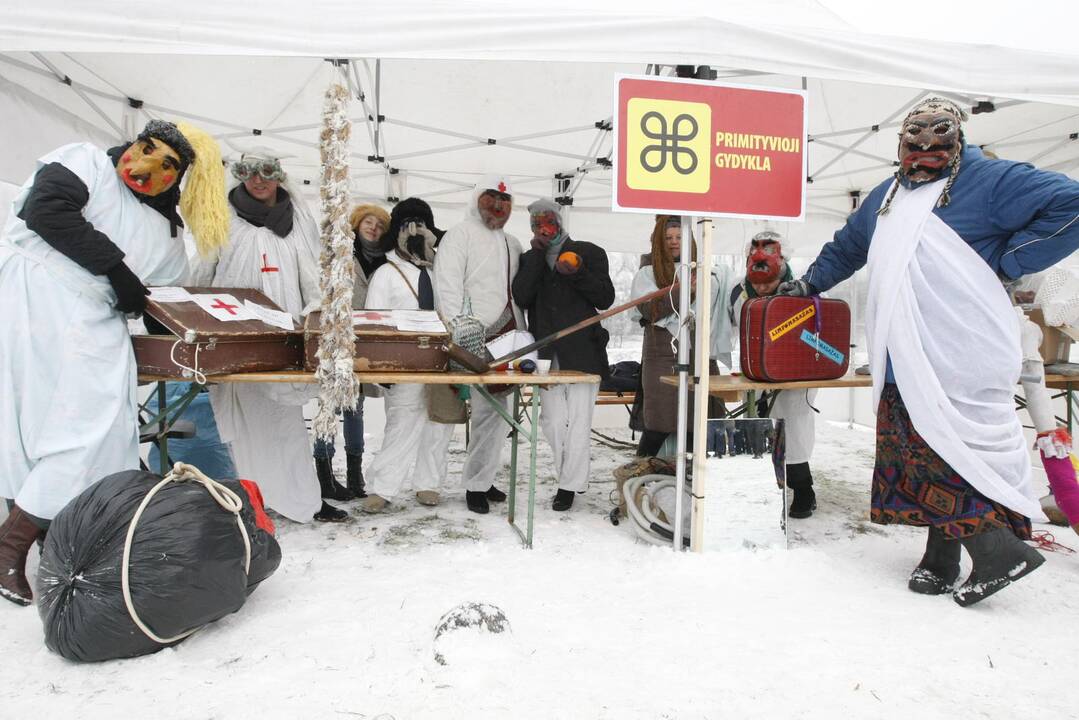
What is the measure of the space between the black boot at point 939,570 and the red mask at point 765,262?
1341 millimetres

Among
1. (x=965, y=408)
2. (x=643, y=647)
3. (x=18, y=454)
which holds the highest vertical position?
(x=965, y=408)

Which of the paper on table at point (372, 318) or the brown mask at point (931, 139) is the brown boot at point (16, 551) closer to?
the paper on table at point (372, 318)

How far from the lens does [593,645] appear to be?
1979 millimetres

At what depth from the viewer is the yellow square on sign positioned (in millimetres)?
2594

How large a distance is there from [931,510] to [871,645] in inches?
24.9

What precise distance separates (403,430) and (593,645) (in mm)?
1734

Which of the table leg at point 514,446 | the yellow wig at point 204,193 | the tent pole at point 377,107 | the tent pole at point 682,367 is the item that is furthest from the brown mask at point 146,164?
the tent pole at point 377,107

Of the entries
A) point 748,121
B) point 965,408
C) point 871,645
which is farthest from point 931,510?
point 748,121

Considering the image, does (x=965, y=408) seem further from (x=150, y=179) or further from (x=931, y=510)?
(x=150, y=179)

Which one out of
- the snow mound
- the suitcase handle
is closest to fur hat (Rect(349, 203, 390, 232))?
the suitcase handle

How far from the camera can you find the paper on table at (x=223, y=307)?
2.63 meters

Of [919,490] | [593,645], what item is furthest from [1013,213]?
[593,645]

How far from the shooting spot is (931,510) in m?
2.38

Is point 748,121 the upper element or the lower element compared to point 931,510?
upper
